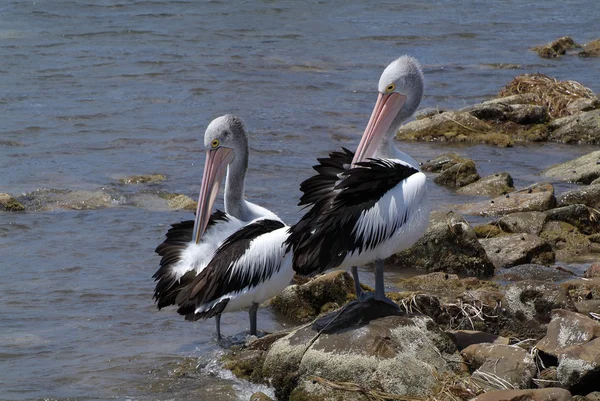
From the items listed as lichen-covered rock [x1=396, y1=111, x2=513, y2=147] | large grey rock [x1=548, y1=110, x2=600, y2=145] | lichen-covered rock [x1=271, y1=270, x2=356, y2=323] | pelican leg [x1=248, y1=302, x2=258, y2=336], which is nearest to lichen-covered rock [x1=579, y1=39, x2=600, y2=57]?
large grey rock [x1=548, y1=110, x2=600, y2=145]

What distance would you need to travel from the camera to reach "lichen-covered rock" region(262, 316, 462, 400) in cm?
579

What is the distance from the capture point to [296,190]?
11469 mm

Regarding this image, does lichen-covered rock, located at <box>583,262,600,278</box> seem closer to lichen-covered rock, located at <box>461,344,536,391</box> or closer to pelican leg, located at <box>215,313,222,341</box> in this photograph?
lichen-covered rock, located at <box>461,344,536,391</box>

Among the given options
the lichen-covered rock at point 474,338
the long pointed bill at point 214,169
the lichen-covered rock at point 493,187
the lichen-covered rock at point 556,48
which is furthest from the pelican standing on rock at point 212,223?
the lichen-covered rock at point 556,48

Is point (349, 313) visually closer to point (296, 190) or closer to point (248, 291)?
point (248, 291)

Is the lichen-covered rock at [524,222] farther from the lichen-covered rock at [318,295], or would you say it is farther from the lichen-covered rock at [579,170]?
the lichen-covered rock at [318,295]

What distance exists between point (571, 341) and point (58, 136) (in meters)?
9.43

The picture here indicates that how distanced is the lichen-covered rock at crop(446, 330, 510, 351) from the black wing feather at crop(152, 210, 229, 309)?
193 centimetres

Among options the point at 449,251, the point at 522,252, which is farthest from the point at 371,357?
the point at 522,252

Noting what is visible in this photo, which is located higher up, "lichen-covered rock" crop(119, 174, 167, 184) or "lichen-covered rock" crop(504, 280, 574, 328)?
"lichen-covered rock" crop(504, 280, 574, 328)

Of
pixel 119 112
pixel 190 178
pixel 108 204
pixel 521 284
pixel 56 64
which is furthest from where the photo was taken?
pixel 56 64

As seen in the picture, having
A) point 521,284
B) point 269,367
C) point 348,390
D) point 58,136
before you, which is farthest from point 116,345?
point 58,136

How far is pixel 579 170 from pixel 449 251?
11.3ft

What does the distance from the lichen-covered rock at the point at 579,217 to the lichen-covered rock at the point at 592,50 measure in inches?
474
